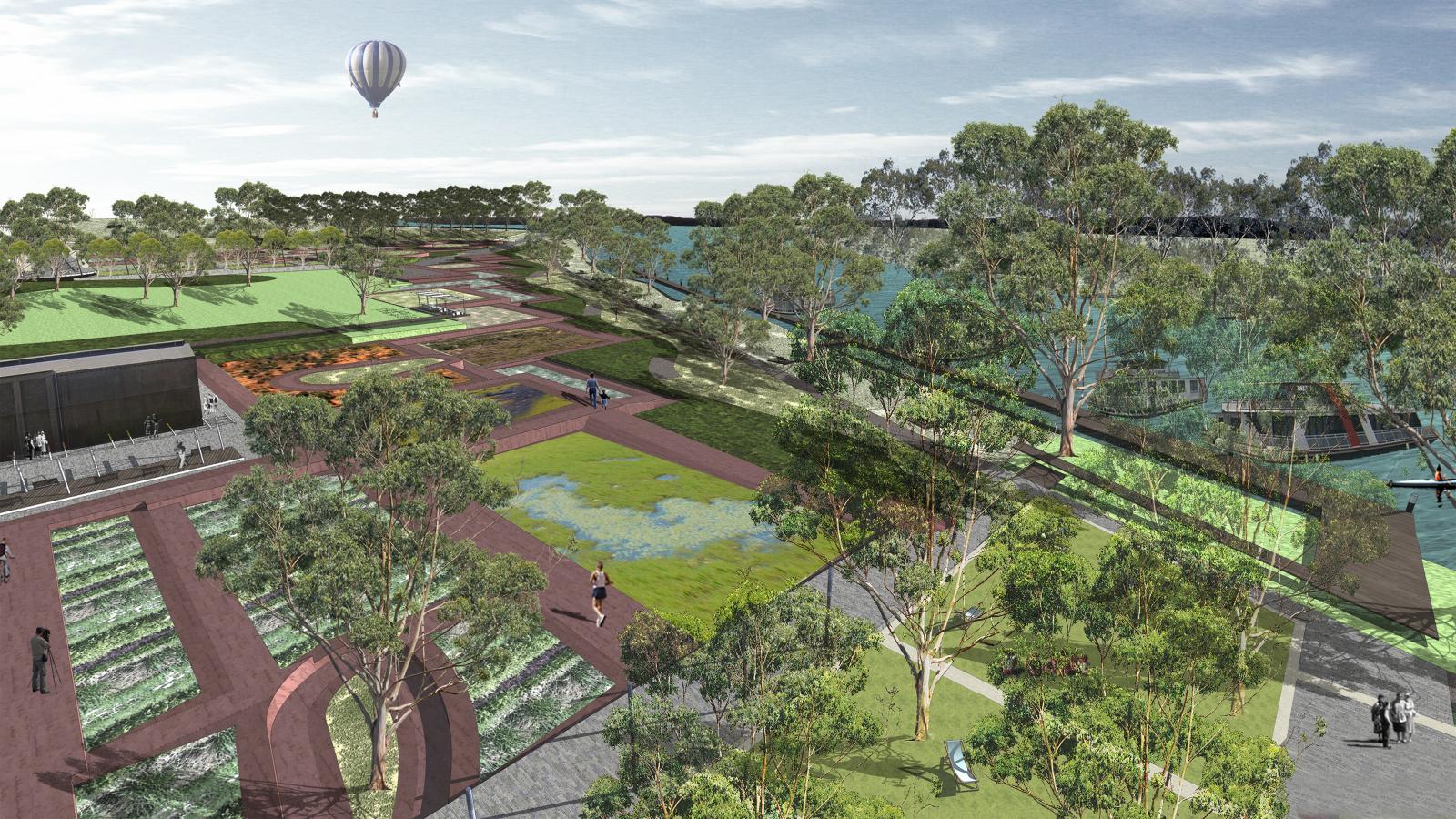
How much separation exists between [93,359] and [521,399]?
68.5 feet

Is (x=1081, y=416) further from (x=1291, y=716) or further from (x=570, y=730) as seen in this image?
(x=570, y=730)

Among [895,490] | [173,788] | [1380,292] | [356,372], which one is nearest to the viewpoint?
[173,788]

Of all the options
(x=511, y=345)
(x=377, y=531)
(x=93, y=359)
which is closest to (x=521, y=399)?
(x=511, y=345)

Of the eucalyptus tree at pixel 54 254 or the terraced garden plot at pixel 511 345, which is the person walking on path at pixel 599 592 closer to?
the terraced garden plot at pixel 511 345

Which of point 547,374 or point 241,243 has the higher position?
point 241,243

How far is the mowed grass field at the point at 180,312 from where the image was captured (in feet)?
185

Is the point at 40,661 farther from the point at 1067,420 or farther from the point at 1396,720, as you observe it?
the point at 1067,420

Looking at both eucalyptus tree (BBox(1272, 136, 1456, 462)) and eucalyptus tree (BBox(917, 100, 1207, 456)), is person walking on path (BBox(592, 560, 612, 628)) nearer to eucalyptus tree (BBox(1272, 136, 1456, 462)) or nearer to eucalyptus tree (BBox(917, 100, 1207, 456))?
eucalyptus tree (BBox(917, 100, 1207, 456))

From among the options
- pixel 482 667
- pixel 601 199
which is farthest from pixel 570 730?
pixel 601 199

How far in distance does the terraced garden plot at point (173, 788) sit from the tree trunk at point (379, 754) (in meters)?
2.62

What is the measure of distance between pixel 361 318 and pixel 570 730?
60.3 metres

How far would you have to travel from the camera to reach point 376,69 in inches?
2761

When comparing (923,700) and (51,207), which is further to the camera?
(51,207)

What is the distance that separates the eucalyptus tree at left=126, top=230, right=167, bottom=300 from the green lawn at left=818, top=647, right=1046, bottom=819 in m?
68.1
